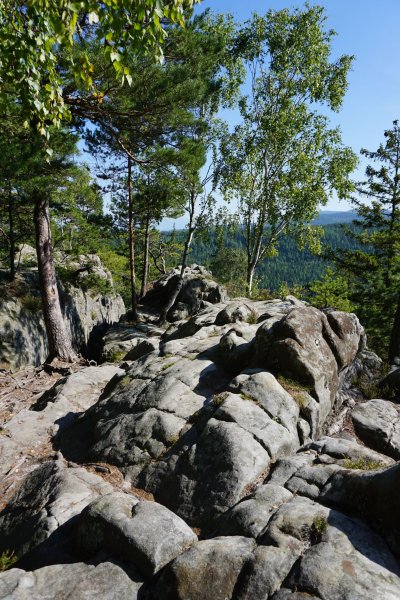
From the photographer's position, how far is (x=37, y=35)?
5043 millimetres

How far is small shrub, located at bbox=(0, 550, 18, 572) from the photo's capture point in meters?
5.41

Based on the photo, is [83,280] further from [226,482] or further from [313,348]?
[226,482]

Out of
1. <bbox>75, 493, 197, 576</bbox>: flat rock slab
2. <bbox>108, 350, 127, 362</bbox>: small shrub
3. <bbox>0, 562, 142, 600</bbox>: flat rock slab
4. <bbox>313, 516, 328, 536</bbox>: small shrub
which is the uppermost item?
<bbox>313, 516, 328, 536</bbox>: small shrub

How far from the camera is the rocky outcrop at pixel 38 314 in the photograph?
1470cm

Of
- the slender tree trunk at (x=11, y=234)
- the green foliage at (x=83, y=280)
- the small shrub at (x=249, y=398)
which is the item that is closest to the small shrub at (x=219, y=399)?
the small shrub at (x=249, y=398)

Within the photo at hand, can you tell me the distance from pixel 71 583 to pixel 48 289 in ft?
36.9

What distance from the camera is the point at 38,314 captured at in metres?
16.0

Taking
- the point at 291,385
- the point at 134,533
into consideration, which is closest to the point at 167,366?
the point at 291,385

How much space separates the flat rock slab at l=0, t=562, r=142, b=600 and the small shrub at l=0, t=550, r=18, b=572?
2.42 ft

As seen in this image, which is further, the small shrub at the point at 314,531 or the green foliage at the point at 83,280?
the green foliage at the point at 83,280

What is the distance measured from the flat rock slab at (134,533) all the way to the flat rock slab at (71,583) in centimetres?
23

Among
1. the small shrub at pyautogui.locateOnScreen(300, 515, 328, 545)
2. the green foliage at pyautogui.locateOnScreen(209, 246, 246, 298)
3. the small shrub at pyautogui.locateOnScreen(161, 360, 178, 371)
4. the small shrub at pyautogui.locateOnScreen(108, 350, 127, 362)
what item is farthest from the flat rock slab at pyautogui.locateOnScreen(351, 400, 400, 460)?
the green foliage at pyautogui.locateOnScreen(209, 246, 246, 298)

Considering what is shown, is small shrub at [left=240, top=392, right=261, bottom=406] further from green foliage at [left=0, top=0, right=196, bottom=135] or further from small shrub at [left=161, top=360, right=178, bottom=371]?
green foliage at [left=0, top=0, right=196, bottom=135]

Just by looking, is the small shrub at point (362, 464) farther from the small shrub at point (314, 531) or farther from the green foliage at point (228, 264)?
the green foliage at point (228, 264)
